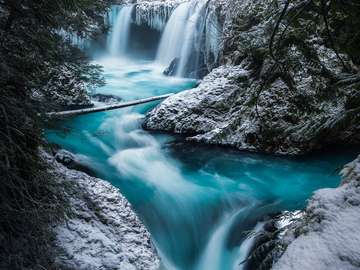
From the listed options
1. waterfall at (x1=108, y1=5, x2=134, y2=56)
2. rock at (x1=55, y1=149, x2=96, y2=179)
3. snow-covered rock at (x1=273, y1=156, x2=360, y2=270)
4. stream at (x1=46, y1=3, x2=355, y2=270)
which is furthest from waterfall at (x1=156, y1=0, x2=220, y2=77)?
snow-covered rock at (x1=273, y1=156, x2=360, y2=270)

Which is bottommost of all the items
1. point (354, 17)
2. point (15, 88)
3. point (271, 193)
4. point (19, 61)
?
point (271, 193)

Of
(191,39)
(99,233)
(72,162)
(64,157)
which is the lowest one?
(72,162)

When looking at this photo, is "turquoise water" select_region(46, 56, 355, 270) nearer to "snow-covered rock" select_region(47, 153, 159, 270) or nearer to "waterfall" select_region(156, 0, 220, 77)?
"snow-covered rock" select_region(47, 153, 159, 270)

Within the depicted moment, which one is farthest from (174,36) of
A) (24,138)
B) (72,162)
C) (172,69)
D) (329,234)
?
(329,234)

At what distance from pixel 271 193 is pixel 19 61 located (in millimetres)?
5859

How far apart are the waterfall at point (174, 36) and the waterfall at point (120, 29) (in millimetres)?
3227

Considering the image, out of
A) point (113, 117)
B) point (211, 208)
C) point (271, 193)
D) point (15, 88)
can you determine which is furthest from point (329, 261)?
point (113, 117)

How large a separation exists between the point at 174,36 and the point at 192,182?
39.8ft

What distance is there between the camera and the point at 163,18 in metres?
20.0

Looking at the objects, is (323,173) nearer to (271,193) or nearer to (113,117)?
(271,193)

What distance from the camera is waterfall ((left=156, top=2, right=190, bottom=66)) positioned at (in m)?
18.4

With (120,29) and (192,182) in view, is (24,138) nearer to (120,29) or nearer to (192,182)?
(192,182)

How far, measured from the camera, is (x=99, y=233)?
553cm

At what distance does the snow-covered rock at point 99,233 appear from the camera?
498 cm
